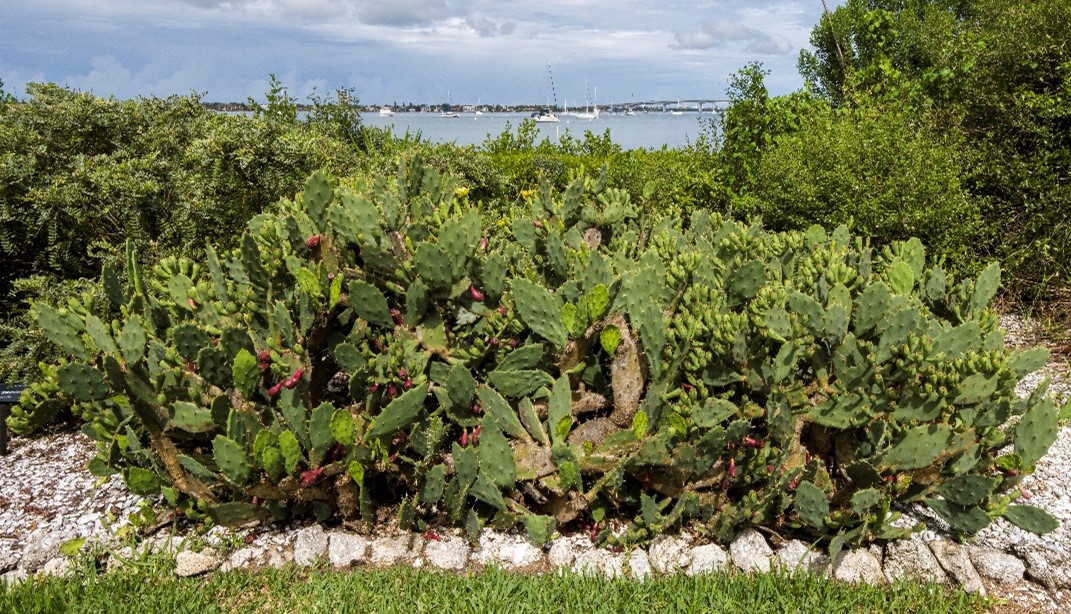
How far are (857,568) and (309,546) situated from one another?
2.38m

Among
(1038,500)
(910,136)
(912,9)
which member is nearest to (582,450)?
(1038,500)

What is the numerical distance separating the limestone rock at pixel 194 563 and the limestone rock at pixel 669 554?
1910 millimetres

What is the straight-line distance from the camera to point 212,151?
20.2ft

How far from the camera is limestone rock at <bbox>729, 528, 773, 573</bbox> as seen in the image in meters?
3.63

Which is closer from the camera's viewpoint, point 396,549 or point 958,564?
point 958,564

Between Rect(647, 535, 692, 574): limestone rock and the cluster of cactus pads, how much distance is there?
0.08 meters

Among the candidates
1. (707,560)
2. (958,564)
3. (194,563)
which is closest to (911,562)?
(958,564)

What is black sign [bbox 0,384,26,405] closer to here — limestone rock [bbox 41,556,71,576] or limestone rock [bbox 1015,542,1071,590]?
limestone rock [bbox 41,556,71,576]

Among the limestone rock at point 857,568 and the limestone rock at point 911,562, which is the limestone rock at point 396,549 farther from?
the limestone rock at point 911,562

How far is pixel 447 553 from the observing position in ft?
12.2

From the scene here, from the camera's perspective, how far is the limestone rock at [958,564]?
3.47 m

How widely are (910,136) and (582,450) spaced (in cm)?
563

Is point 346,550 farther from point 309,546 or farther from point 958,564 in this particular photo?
point 958,564

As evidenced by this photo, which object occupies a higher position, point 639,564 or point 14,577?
point 639,564
